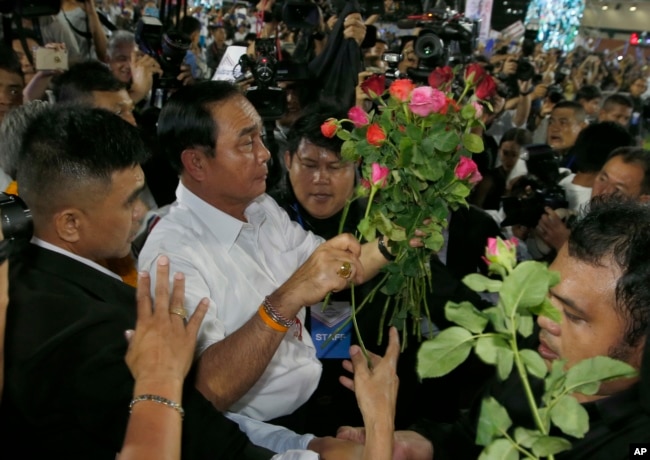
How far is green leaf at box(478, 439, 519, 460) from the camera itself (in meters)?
0.79

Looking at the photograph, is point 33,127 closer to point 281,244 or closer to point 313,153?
point 281,244

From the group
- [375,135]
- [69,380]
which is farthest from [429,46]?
[69,380]

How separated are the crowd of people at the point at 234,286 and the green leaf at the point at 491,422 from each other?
0.22 m

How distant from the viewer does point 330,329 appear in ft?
8.13

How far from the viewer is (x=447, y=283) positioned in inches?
103

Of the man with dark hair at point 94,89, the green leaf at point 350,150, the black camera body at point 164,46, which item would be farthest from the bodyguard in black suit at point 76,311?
the black camera body at point 164,46

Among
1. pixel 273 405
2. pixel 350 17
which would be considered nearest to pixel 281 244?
pixel 273 405

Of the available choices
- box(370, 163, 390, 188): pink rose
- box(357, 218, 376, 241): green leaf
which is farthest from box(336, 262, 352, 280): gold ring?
box(370, 163, 390, 188): pink rose

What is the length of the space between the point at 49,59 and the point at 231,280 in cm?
230

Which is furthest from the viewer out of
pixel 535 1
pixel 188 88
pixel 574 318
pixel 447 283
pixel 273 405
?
pixel 535 1

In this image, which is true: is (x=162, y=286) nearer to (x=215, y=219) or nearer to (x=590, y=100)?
(x=215, y=219)

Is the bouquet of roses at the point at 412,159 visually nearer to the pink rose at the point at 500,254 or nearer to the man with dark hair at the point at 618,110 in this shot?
the pink rose at the point at 500,254

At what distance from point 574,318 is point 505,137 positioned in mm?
3672

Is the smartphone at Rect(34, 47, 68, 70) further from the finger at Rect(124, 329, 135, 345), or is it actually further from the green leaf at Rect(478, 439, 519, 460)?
the green leaf at Rect(478, 439, 519, 460)
